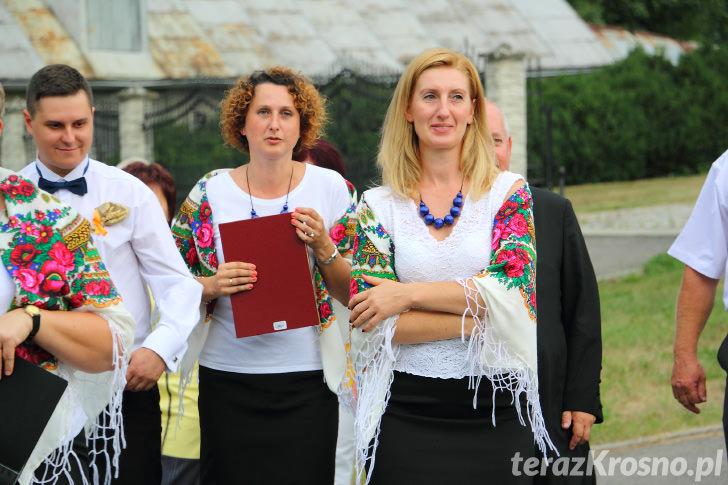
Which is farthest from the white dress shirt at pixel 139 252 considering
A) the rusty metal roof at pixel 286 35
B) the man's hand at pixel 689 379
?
the rusty metal roof at pixel 286 35

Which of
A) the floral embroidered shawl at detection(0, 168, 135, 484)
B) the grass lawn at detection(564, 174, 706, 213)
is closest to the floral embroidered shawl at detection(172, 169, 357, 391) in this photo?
the floral embroidered shawl at detection(0, 168, 135, 484)

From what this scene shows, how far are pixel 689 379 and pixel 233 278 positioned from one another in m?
1.92

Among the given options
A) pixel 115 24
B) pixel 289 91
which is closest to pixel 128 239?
pixel 289 91

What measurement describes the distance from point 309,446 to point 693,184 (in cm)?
2397

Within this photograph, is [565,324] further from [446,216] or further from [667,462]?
[667,462]

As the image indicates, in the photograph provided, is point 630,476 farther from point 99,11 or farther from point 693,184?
point 693,184

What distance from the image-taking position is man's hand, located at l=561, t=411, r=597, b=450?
394 centimetres

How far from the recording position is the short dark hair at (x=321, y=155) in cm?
507

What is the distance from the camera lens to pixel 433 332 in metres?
3.38

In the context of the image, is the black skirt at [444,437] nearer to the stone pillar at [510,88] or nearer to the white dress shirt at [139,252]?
the white dress shirt at [139,252]

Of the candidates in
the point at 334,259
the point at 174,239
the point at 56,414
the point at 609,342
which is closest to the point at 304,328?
the point at 334,259

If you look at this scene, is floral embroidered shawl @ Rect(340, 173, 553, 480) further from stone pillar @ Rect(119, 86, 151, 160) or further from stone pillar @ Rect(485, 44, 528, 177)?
stone pillar @ Rect(119, 86, 151, 160)

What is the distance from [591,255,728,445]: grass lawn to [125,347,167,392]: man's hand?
4055mm

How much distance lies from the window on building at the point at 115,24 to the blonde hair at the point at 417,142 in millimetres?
19986
